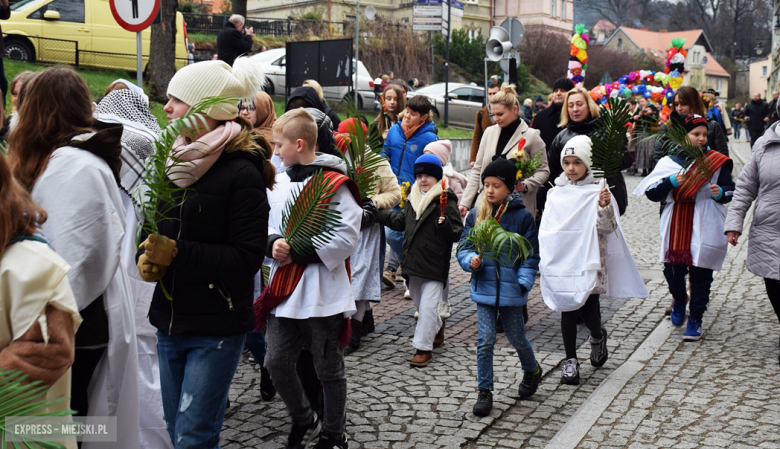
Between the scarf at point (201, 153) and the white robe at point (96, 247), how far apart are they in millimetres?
266

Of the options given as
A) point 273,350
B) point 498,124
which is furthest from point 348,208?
point 498,124

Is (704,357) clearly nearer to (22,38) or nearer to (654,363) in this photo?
(654,363)

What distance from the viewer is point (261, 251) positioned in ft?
10.7

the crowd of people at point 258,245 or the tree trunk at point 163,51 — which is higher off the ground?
the tree trunk at point 163,51

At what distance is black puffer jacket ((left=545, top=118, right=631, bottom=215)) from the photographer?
6484 mm

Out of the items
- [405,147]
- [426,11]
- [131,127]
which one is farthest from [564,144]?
[426,11]

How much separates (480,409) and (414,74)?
35.4 m

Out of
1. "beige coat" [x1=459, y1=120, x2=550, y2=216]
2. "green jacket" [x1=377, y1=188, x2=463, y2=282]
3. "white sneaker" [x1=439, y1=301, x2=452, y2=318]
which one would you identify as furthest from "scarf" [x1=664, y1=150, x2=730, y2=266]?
"green jacket" [x1=377, y1=188, x2=463, y2=282]

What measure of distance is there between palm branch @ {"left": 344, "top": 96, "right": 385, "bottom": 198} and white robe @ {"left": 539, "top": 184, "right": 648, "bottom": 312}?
1896 mm

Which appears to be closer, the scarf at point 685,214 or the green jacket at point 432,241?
the green jacket at point 432,241

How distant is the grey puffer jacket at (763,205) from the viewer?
600 cm

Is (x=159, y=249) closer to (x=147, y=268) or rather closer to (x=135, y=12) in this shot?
(x=147, y=268)

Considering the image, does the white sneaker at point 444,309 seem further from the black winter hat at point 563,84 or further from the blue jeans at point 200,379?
the blue jeans at point 200,379

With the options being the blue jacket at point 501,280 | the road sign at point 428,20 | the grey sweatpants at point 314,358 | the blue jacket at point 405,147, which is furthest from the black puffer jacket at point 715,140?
the road sign at point 428,20
